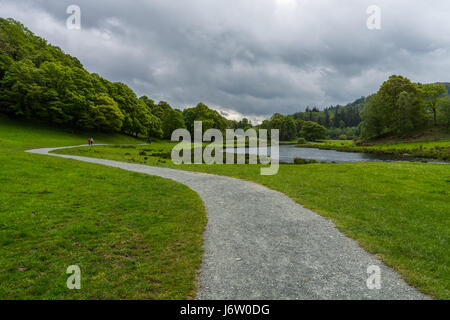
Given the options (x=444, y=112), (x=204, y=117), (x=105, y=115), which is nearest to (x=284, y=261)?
(x=105, y=115)

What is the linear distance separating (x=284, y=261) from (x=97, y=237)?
6407 mm

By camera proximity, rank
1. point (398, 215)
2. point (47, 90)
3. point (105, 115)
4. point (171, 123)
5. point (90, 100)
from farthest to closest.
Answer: point (171, 123), point (90, 100), point (105, 115), point (47, 90), point (398, 215)

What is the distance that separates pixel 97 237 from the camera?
288 inches

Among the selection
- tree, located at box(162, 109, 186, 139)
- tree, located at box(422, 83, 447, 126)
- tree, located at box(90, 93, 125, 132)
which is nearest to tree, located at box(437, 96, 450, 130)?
tree, located at box(422, 83, 447, 126)

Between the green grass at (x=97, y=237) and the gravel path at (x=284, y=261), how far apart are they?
0.67 m

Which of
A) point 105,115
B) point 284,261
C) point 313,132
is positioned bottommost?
point 284,261

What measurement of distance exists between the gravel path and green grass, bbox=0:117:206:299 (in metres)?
0.67

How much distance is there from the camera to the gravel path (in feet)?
15.4

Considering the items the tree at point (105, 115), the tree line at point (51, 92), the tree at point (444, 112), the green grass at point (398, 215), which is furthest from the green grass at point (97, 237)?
the tree at point (444, 112)

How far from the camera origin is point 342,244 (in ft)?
23.0

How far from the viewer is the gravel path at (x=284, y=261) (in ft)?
15.4

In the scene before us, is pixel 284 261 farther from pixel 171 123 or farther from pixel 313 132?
pixel 313 132
